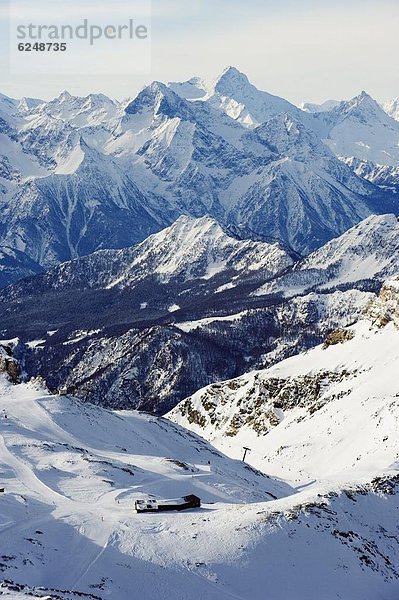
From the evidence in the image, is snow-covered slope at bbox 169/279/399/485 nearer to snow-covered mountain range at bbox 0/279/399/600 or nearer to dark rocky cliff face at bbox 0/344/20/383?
snow-covered mountain range at bbox 0/279/399/600

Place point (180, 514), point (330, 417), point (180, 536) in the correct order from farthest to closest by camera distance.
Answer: point (330, 417), point (180, 514), point (180, 536)

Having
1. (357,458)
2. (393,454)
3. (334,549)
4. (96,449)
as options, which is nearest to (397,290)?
(357,458)

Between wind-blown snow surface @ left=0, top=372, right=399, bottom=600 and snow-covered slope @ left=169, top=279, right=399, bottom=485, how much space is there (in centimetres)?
2140

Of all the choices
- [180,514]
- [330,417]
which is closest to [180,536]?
[180,514]

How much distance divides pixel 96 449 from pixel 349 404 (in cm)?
6407

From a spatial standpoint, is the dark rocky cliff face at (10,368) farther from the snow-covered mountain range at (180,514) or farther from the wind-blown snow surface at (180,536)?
the wind-blown snow surface at (180,536)

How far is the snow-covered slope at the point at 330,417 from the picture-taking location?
5281 inches

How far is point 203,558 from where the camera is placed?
2618 inches

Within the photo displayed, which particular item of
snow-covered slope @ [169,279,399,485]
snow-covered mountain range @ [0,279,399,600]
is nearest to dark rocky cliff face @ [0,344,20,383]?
snow-covered mountain range @ [0,279,399,600]

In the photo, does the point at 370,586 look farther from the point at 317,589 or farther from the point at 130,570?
the point at 130,570

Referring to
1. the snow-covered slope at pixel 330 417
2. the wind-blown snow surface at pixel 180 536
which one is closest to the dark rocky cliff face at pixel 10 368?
the snow-covered slope at pixel 330 417

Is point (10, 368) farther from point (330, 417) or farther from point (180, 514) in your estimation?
point (180, 514)

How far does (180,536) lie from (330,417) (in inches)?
3736

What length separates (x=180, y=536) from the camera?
70125 mm
